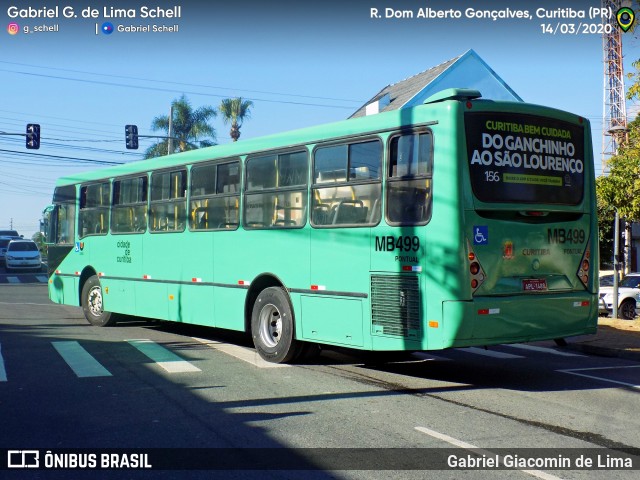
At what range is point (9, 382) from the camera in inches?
374

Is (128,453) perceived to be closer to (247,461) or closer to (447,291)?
(247,461)

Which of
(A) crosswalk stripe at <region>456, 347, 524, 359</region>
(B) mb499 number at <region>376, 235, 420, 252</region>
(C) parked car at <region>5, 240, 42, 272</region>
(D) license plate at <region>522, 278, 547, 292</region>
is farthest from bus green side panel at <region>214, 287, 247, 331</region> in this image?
(C) parked car at <region>5, 240, 42, 272</region>

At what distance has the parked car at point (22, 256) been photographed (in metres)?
46.1

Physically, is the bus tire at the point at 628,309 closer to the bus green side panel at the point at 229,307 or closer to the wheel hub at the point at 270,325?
the bus green side panel at the point at 229,307

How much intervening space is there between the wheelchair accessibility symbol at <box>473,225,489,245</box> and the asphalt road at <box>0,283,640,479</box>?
5.90 ft

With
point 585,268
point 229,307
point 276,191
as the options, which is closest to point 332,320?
point 276,191

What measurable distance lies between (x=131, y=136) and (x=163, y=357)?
25511 millimetres

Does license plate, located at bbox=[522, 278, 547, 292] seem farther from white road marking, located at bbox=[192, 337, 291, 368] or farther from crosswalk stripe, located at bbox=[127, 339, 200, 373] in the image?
crosswalk stripe, located at bbox=[127, 339, 200, 373]

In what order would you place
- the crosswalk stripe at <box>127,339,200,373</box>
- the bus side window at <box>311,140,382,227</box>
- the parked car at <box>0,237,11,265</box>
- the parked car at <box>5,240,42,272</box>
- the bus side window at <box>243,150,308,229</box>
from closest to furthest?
the bus side window at <box>311,140,382,227</box> < the crosswalk stripe at <box>127,339,200,373</box> < the bus side window at <box>243,150,308,229</box> < the parked car at <box>5,240,42,272</box> < the parked car at <box>0,237,11,265</box>

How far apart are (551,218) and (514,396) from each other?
2292 millimetres

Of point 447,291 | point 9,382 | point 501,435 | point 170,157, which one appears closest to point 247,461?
point 501,435

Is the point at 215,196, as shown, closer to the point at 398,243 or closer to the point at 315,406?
the point at 398,243

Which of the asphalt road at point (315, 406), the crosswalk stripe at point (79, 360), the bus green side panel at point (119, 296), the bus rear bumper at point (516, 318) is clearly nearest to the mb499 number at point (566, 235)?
the bus rear bumper at point (516, 318)

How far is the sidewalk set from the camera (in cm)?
1284
